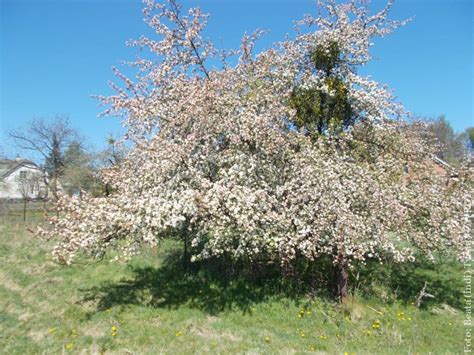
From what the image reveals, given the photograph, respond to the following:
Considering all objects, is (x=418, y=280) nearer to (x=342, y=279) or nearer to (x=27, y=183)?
(x=342, y=279)

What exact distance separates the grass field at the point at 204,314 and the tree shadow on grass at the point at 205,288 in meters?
0.03

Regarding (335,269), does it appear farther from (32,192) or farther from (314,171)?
(32,192)

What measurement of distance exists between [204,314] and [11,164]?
144ft

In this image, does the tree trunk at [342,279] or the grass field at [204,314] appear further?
the tree trunk at [342,279]

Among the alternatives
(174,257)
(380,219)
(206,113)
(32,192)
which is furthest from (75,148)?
(380,219)

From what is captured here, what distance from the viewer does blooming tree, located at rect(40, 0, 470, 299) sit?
6.79m

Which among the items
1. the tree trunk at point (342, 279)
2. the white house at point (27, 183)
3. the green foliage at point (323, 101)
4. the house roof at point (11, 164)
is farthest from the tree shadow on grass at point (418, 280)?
the house roof at point (11, 164)

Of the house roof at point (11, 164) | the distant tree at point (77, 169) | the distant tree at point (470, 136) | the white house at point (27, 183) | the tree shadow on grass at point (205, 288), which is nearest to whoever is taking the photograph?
the tree shadow on grass at point (205, 288)

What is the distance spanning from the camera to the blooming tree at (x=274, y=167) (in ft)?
22.3

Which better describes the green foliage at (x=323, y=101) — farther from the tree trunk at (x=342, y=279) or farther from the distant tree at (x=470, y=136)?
the distant tree at (x=470, y=136)

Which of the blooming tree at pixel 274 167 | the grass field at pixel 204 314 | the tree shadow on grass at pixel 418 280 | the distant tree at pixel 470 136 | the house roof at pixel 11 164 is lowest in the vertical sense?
the grass field at pixel 204 314

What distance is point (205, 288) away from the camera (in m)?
8.16

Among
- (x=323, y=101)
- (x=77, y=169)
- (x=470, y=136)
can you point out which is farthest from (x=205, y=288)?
(x=470, y=136)

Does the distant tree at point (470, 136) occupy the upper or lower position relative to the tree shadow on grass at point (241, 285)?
upper
